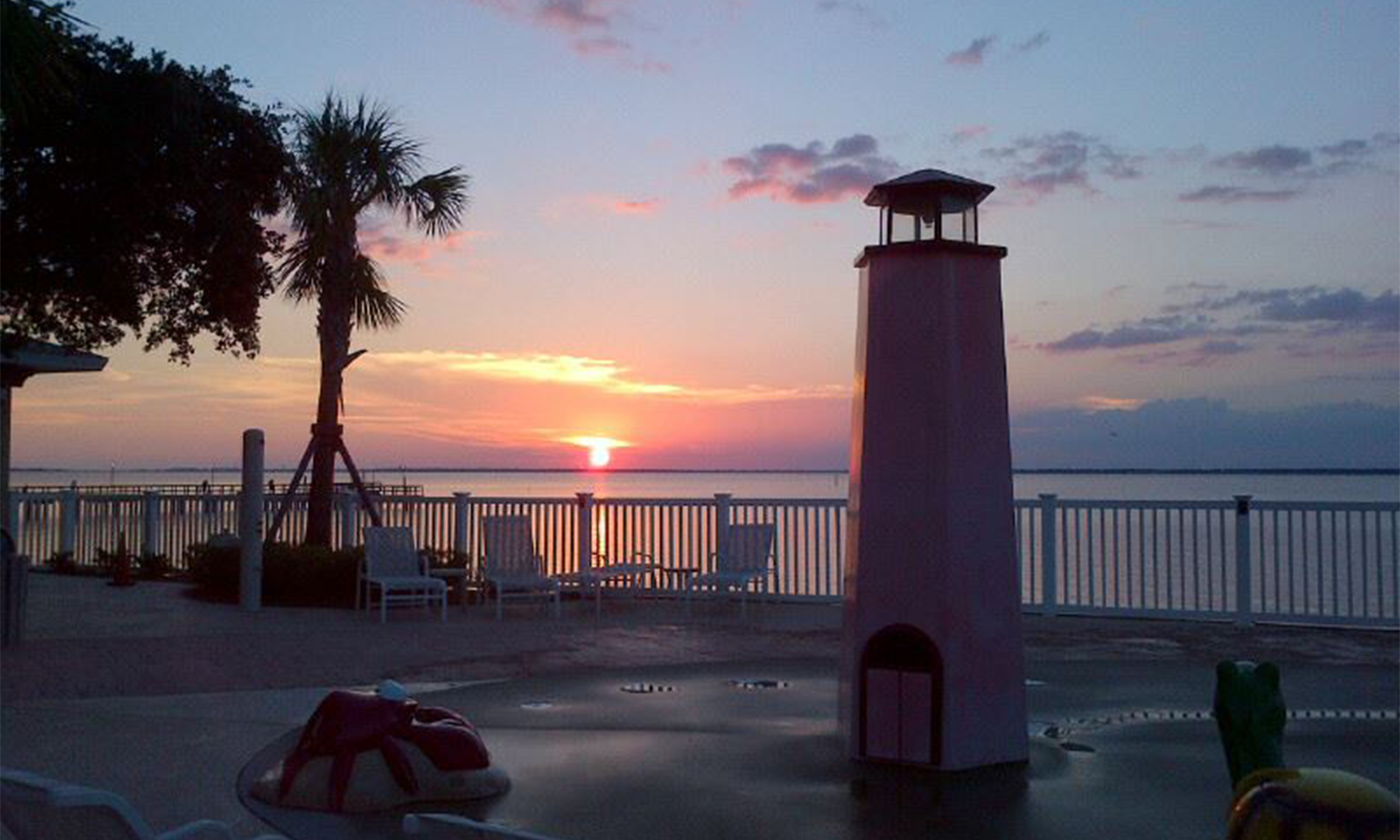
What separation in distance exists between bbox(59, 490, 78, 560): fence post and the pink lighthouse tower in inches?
561

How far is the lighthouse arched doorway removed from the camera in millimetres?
6207

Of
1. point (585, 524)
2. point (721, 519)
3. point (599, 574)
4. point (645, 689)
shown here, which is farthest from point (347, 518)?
point (645, 689)

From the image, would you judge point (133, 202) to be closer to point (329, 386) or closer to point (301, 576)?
point (301, 576)

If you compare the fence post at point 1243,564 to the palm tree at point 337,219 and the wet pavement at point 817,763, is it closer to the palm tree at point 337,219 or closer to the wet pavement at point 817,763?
the wet pavement at point 817,763

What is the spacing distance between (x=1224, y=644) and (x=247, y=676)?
7.27 metres

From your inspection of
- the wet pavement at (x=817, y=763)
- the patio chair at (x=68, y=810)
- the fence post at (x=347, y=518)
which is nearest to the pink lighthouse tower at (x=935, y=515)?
the wet pavement at (x=817, y=763)

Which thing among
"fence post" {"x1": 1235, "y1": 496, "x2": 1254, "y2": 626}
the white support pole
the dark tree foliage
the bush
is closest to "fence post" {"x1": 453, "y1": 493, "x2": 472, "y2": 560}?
the bush

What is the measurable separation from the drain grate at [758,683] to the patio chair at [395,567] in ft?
14.6

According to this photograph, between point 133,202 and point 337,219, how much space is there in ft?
21.5

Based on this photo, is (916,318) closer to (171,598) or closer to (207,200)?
(207,200)

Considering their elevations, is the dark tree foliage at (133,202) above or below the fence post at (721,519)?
above

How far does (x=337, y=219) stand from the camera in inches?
640

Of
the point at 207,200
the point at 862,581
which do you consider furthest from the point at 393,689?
the point at 207,200

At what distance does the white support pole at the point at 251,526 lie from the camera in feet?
43.9
